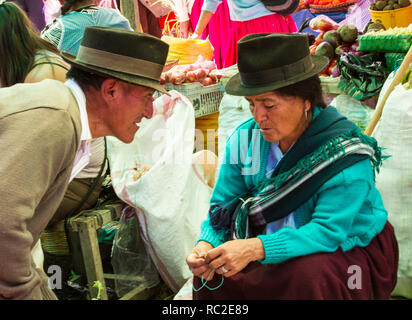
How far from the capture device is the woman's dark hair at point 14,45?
252 cm

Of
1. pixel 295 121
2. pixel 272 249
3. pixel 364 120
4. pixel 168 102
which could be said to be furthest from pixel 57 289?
pixel 364 120

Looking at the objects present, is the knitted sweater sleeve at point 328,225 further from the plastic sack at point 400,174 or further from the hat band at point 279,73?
the plastic sack at point 400,174

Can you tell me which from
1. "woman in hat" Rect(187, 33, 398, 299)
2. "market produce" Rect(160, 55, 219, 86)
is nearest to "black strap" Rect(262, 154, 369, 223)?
"woman in hat" Rect(187, 33, 398, 299)

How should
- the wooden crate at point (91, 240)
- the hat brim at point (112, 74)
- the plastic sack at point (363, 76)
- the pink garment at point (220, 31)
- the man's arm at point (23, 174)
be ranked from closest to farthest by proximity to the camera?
the man's arm at point (23, 174) → the hat brim at point (112, 74) → the wooden crate at point (91, 240) → the plastic sack at point (363, 76) → the pink garment at point (220, 31)

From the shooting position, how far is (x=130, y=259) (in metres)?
2.81

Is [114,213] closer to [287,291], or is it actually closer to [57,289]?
[57,289]

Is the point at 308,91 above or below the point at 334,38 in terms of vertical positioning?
above

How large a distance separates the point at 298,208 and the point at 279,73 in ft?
1.72

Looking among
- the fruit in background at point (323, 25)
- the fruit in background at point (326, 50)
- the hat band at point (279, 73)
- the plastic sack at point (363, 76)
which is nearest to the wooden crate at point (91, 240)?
the hat band at point (279, 73)

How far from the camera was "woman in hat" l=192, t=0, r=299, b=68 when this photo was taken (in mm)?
4109

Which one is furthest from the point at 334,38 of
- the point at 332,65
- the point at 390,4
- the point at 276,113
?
the point at 276,113

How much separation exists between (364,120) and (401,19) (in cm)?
138

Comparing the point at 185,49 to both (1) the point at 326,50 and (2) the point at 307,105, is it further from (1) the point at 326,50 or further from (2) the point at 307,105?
(2) the point at 307,105

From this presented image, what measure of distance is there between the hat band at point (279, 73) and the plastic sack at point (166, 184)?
1.00 meters
